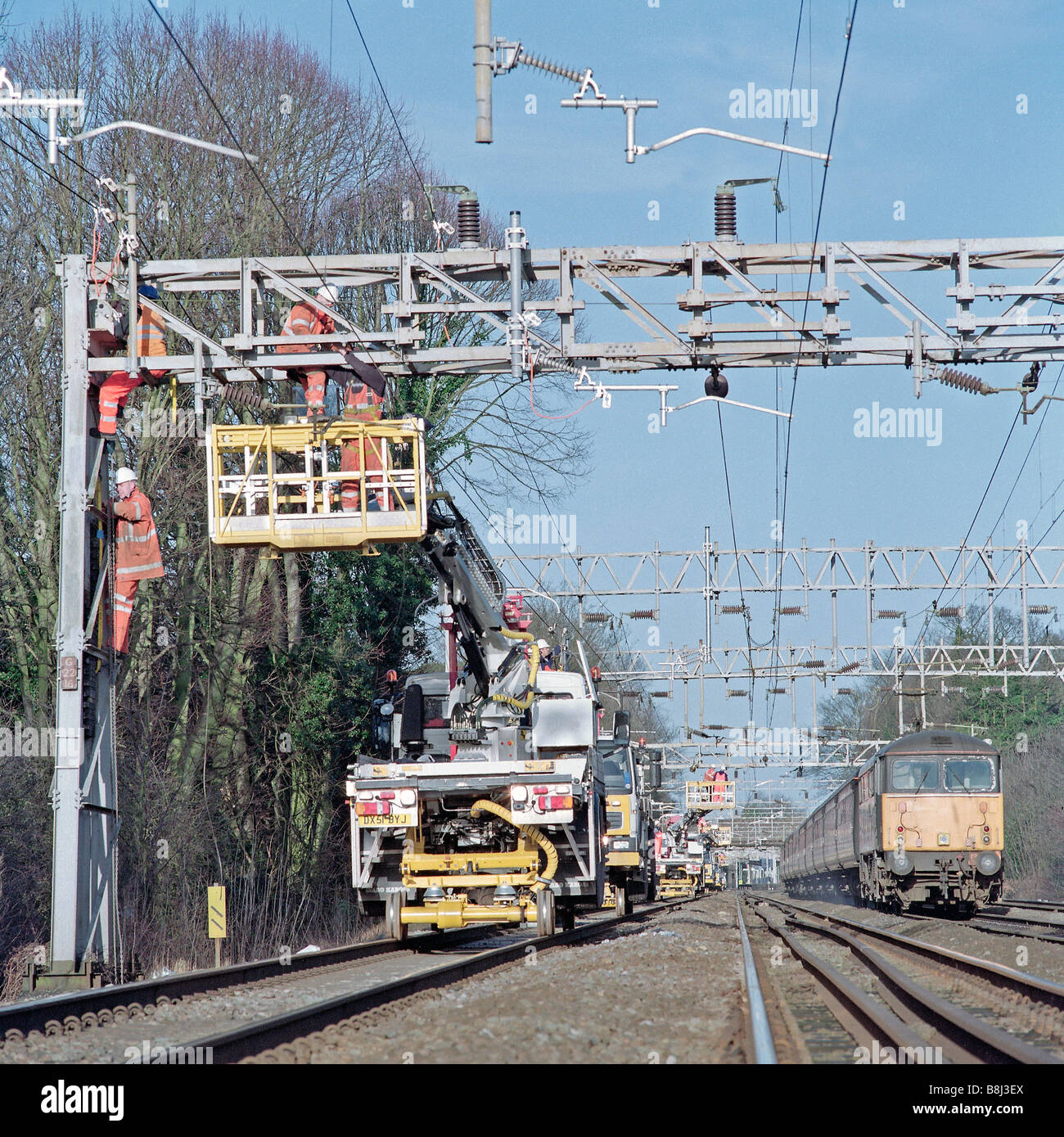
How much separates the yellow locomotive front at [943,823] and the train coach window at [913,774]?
0.02m

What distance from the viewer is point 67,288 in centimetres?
1369

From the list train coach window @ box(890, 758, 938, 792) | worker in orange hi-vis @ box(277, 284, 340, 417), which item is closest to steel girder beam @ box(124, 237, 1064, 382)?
worker in orange hi-vis @ box(277, 284, 340, 417)

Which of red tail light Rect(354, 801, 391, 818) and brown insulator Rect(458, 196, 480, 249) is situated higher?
brown insulator Rect(458, 196, 480, 249)

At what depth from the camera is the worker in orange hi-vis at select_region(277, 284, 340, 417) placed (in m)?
14.3

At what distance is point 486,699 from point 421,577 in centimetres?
1355

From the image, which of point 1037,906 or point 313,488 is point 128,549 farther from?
point 1037,906

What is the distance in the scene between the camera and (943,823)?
2536 centimetres

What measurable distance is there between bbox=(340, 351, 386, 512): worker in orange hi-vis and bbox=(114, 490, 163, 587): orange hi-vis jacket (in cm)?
219

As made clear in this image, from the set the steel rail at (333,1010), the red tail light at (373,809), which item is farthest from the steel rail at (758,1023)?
the red tail light at (373,809)

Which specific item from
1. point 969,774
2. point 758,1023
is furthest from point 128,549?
point 969,774

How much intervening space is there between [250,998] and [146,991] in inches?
30.4

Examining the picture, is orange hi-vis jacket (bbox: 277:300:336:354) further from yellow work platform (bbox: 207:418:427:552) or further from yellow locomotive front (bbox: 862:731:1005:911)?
yellow locomotive front (bbox: 862:731:1005:911)

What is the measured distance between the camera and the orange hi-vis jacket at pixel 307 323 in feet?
47.1
